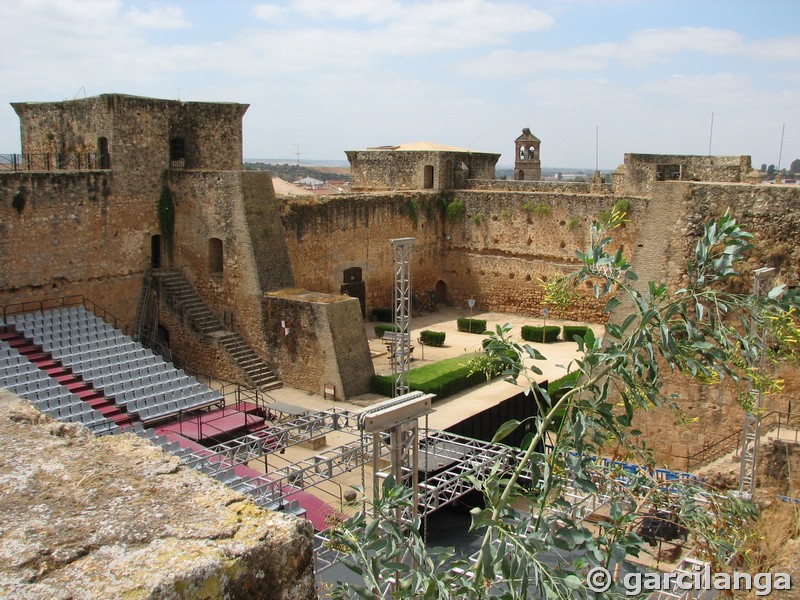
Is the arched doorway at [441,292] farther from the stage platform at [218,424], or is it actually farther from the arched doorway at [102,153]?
the stage platform at [218,424]

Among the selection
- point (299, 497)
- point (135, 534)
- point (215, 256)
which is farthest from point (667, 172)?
point (135, 534)

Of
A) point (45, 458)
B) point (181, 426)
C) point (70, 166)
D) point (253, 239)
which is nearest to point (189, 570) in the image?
point (45, 458)

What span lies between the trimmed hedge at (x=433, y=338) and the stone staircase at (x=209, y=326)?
5.39 metres

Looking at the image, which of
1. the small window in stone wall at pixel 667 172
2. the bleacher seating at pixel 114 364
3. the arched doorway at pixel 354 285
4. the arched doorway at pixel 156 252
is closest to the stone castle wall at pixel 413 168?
the arched doorway at pixel 354 285

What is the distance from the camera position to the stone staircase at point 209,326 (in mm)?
18672

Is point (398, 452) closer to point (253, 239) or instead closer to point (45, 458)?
point (45, 458)

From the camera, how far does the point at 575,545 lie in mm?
4117

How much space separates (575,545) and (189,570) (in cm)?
247

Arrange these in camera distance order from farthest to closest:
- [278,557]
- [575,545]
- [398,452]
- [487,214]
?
[487,214]
[398,452]
[575,545]
[278,557]

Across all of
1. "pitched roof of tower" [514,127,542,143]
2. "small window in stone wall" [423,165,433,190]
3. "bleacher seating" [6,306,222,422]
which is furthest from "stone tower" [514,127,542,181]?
"bleacher seating" [6,306,222,422]

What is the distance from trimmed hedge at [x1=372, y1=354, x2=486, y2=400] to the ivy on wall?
6806 millimetres

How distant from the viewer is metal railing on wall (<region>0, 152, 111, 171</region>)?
18.7m

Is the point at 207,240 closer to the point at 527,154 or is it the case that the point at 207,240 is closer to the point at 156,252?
the point at 156,252

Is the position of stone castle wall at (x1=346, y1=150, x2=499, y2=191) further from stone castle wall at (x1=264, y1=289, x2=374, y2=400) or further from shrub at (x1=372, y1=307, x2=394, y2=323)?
stone castle wall at (x1=264, y1=289, x2=374, y2=400)
